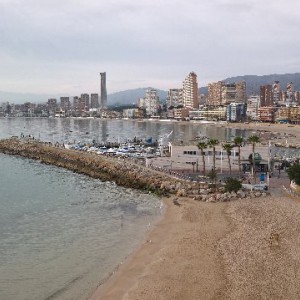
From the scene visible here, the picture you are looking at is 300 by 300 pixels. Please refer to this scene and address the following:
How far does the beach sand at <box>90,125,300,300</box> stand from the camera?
1761 centimetres

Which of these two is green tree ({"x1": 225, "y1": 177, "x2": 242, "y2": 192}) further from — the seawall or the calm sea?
the calm sea

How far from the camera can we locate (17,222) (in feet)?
95.2

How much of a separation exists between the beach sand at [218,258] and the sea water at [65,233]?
1265mm

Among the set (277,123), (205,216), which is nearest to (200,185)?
(205,216)

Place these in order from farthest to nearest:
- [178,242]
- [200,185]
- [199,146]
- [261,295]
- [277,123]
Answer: [277,123], [199,146], [200,185], [178,242], [261,295]

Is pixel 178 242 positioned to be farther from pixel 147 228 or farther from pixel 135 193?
pixel 135 193

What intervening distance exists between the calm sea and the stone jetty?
1.76m

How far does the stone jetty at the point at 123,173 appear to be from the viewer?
3536 cm


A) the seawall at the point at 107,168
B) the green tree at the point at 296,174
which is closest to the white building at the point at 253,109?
the seawall at the point at 107,168

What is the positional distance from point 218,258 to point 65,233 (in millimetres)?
10077

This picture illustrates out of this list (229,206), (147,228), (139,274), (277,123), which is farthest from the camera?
(277,123)

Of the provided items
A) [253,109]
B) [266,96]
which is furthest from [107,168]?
[266,96]

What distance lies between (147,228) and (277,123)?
127 meters

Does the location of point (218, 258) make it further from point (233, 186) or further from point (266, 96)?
point (266, 96)
